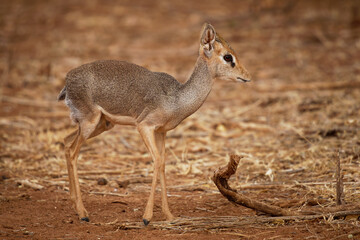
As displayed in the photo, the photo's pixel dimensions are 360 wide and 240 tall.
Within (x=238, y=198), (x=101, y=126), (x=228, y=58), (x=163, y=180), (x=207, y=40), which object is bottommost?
(x=238, y=198)

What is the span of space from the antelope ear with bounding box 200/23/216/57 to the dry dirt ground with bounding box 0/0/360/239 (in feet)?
4.91

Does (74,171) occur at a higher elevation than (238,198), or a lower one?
higher

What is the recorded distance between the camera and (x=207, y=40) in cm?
562

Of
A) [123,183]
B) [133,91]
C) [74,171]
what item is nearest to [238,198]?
[133,91]

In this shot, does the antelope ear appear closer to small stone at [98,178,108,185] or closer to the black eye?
the black eye

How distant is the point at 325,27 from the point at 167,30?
4.59 m

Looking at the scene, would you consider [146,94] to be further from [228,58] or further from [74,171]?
[74,171]

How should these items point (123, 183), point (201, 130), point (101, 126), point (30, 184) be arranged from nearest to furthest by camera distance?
point (101, 126) < point (30, 184) < point (123, 183) < point (201, 130)

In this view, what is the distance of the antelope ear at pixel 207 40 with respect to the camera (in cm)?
556

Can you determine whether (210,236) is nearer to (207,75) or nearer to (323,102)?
(207,75)

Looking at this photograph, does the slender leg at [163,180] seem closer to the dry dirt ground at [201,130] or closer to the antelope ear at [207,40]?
the dry dirt ground at [201,130]

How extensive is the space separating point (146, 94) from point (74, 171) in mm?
1160

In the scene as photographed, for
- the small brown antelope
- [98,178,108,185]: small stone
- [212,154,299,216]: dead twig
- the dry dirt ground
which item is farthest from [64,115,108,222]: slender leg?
[212,154,299,216]: dead twig

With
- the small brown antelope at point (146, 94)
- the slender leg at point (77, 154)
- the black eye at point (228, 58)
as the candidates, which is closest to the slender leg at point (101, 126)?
the slender leg at point (77, 154)
